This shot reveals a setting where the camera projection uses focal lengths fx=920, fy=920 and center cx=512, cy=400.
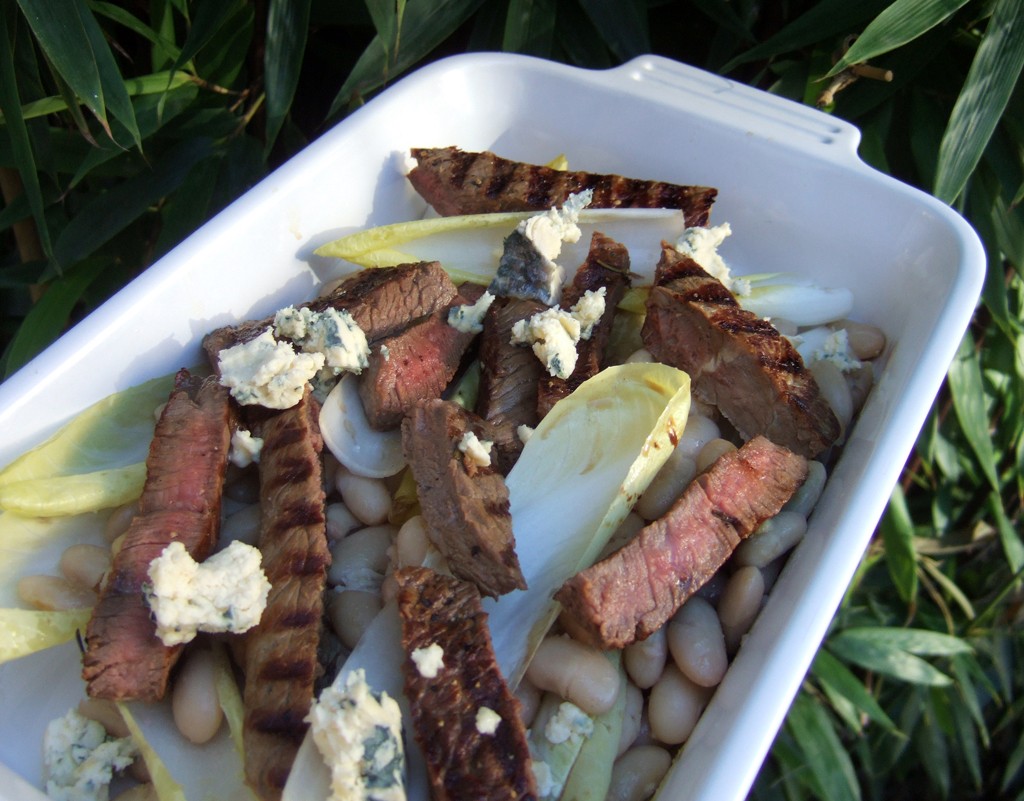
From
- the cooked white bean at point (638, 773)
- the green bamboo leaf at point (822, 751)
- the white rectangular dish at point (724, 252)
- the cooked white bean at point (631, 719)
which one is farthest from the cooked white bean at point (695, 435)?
the green bamboo leaf at point (822, 751)

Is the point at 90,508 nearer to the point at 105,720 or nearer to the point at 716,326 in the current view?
the point at 105,720

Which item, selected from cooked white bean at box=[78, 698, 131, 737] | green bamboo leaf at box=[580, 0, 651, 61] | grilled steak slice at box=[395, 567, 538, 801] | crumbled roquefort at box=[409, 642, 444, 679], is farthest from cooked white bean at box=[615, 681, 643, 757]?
green bamboo leaf at box=[580, 0, 651, 61]

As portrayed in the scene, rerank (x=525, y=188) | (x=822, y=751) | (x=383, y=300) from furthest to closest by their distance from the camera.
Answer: (x=822, y=751) → (x=525, y=188) → (x=383, y=300)

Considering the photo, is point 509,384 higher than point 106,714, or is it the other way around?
point 509,384

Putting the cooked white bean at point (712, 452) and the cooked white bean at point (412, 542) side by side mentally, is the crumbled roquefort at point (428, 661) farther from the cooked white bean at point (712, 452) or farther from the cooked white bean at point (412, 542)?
the cooked white bean at point (712, 452)

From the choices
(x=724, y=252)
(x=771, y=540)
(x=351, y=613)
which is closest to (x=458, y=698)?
(x=351, y=613)

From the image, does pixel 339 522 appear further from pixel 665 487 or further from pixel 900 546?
pixel 900 546
